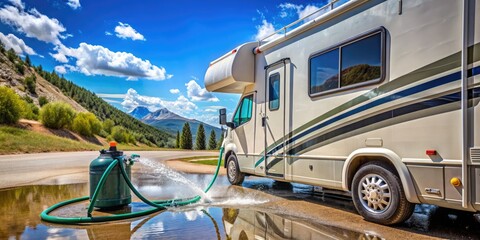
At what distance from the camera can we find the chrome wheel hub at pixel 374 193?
4.73 meters

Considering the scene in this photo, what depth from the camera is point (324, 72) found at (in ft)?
19.3

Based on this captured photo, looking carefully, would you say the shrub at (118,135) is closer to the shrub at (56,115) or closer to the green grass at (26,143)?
the shrub at (56,115)

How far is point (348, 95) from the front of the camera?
5.35m

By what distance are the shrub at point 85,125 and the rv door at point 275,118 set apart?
102ft

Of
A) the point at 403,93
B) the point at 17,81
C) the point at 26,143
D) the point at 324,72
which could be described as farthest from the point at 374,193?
the point at 17,81

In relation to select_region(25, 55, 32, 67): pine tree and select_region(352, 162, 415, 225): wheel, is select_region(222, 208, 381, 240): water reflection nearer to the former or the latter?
select_region(352, 162, 415, 225): wheel

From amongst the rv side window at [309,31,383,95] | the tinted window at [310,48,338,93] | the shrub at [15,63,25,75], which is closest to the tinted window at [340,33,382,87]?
the rv side window at [309,31,383,95]

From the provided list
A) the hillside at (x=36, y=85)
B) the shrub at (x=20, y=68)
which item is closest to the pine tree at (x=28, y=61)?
the hillside at (x=36, y=85)

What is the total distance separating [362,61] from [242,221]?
299 cm

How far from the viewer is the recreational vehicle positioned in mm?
3965

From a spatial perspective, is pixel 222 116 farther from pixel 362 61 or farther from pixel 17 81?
pixel 17 81

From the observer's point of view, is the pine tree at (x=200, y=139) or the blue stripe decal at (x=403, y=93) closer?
the blue stripe decal at (x=403, y=93)

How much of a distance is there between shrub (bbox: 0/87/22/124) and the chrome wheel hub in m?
28.1

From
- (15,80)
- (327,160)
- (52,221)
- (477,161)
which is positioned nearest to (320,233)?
(327,160)
